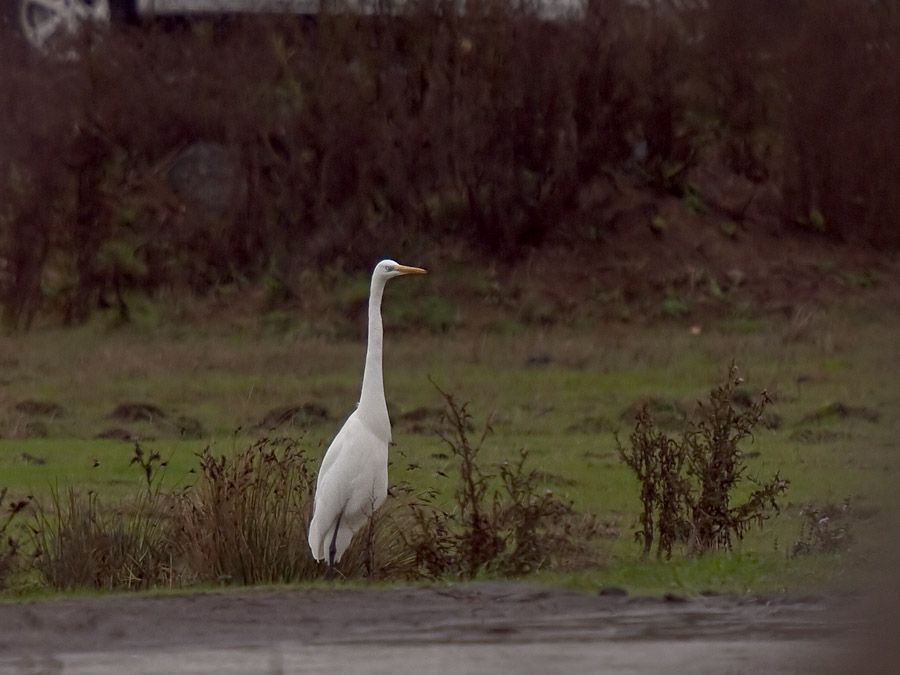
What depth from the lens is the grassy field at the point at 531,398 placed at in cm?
1288

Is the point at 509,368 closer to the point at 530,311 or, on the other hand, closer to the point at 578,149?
the point at 530,311

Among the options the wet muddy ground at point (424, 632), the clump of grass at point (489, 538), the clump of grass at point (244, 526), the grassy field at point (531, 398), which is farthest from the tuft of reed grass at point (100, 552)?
the grassy field at point (531, 398)

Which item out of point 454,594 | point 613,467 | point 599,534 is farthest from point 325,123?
point 454,594

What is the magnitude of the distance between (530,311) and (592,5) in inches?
227

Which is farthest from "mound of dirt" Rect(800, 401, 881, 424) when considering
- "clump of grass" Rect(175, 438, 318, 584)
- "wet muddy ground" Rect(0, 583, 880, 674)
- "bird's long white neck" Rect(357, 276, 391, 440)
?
"wet muddy ground" Rect(0, 583, 880, 674)

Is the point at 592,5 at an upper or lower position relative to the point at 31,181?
upper

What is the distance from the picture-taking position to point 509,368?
21203mm

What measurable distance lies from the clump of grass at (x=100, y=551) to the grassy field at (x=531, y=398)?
5.65ft

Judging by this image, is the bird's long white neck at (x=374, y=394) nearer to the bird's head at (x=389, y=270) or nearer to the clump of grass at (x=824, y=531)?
the bird's head at (x=389, y=270)

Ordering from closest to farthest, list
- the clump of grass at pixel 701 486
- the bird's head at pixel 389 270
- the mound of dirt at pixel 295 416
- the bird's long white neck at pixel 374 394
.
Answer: the clump of grass at pixel 701 486 → the bird's long white neck at pixel 374 394 → the bird's head at pixel 389 270 → the mound of dirt at pixel 295 416

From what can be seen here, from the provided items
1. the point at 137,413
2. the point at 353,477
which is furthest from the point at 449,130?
the point at 353,477

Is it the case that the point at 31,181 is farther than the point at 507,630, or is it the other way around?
the point at 31,181

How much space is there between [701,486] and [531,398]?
7467 millimetres

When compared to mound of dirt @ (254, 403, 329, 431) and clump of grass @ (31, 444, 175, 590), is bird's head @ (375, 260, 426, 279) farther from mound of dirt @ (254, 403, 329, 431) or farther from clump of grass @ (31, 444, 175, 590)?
mound of dirt @ (254, 403, 329, 431)
